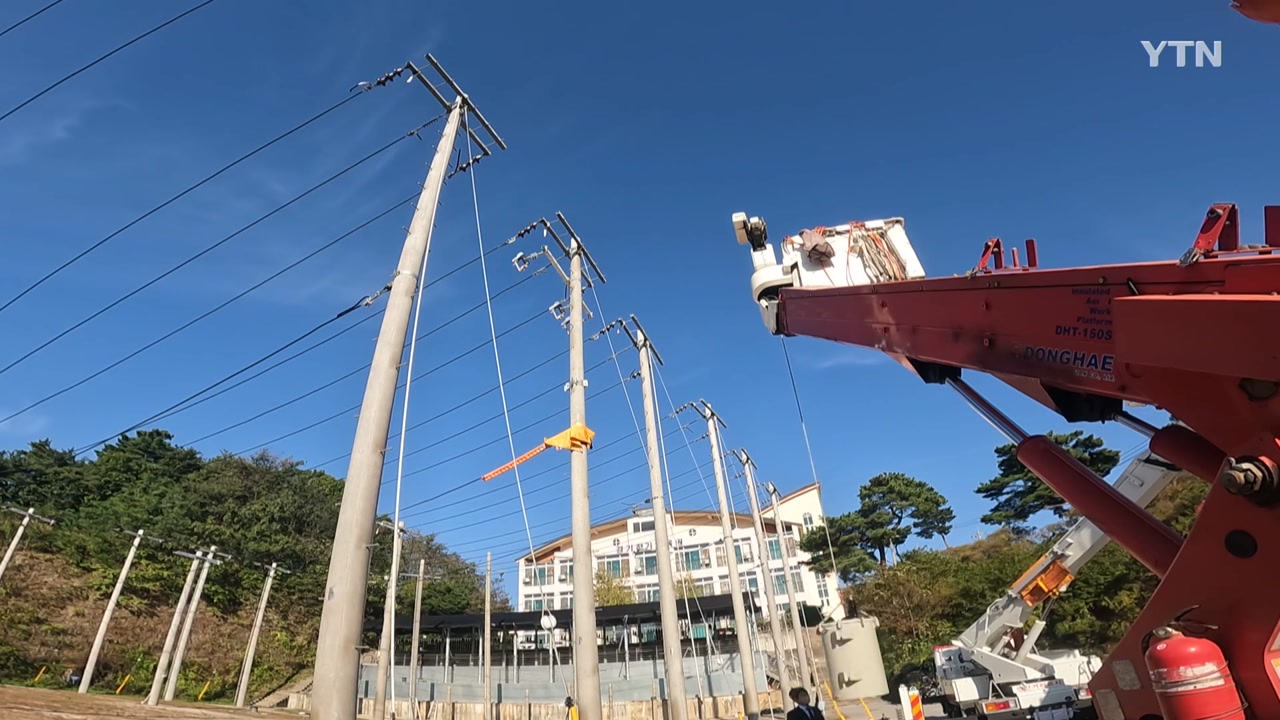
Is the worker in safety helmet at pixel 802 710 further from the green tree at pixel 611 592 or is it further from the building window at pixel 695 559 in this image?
the building window at pixel 695 559

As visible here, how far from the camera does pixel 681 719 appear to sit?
12039mm

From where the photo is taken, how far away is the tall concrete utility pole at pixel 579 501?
9.04 metres

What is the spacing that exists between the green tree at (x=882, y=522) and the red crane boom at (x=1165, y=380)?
42.4m

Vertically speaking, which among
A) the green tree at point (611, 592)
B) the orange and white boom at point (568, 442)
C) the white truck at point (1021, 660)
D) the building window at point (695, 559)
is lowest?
the white truck at point (1021, 660)

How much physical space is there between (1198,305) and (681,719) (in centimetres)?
1176

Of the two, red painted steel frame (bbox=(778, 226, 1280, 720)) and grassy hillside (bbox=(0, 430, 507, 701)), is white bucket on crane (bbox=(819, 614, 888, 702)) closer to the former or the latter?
red painted steel frame (bbox=(778, 226, 1280, 720))

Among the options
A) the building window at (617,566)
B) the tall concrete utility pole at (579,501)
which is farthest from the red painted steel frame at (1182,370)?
the building window at (617,566)

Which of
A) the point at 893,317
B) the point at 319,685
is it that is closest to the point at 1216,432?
the point at 893,317

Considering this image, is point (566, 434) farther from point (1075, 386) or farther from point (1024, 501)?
point (1024, 501)

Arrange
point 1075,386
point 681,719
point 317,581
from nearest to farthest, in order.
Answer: point 1075,386, point 681,719, point 317,581

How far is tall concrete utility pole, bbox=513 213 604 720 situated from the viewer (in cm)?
904

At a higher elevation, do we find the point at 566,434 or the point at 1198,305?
the point at 566,434

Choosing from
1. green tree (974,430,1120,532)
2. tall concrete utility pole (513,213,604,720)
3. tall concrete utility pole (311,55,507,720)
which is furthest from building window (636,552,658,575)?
tall concrete utility pole (311,55,507,720)

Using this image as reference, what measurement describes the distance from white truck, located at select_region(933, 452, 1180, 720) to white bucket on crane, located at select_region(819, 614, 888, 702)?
167 centimetres
